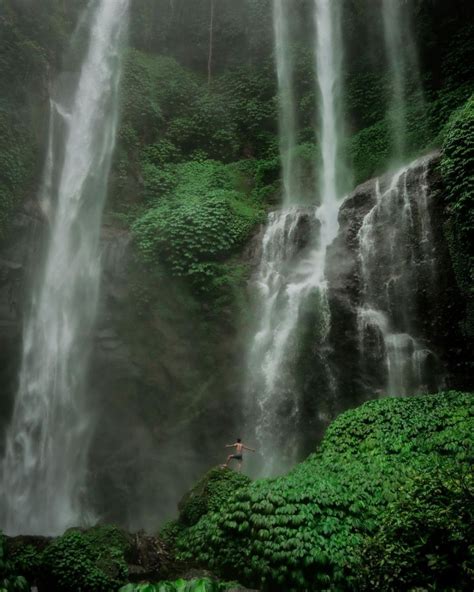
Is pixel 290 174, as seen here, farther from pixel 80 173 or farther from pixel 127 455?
pixel 127 455

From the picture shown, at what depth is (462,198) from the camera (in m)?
10.7

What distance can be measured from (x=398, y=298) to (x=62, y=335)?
33.3 feet

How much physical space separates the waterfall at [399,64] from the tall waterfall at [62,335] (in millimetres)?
11127

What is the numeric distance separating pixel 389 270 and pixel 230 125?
12088mm

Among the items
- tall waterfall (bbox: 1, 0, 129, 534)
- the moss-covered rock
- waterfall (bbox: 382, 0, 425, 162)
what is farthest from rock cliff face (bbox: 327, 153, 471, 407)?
tall waterfall (bbox: 1, 0, 129, 534)

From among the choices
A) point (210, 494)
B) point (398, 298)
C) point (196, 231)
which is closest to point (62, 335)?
point (196, 231)

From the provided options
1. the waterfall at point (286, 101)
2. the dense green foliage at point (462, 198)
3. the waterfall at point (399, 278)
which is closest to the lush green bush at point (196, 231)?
the waterfall at point (286, 101)

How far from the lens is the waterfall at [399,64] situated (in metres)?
16.9

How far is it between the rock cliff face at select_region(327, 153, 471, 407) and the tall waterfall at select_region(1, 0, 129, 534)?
7825mm

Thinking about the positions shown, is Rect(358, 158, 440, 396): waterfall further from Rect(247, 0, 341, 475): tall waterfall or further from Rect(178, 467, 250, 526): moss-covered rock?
Rect(178, 467, 250, 526): moss-covered rock

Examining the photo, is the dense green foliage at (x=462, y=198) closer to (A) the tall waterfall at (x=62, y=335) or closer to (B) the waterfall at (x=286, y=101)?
(B) the waterfall at (x=286, y=101)

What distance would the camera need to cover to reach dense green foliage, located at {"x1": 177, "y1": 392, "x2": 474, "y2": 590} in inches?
198

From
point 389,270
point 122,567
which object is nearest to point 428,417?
point 389,270

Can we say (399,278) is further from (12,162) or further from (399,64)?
(12,162)
